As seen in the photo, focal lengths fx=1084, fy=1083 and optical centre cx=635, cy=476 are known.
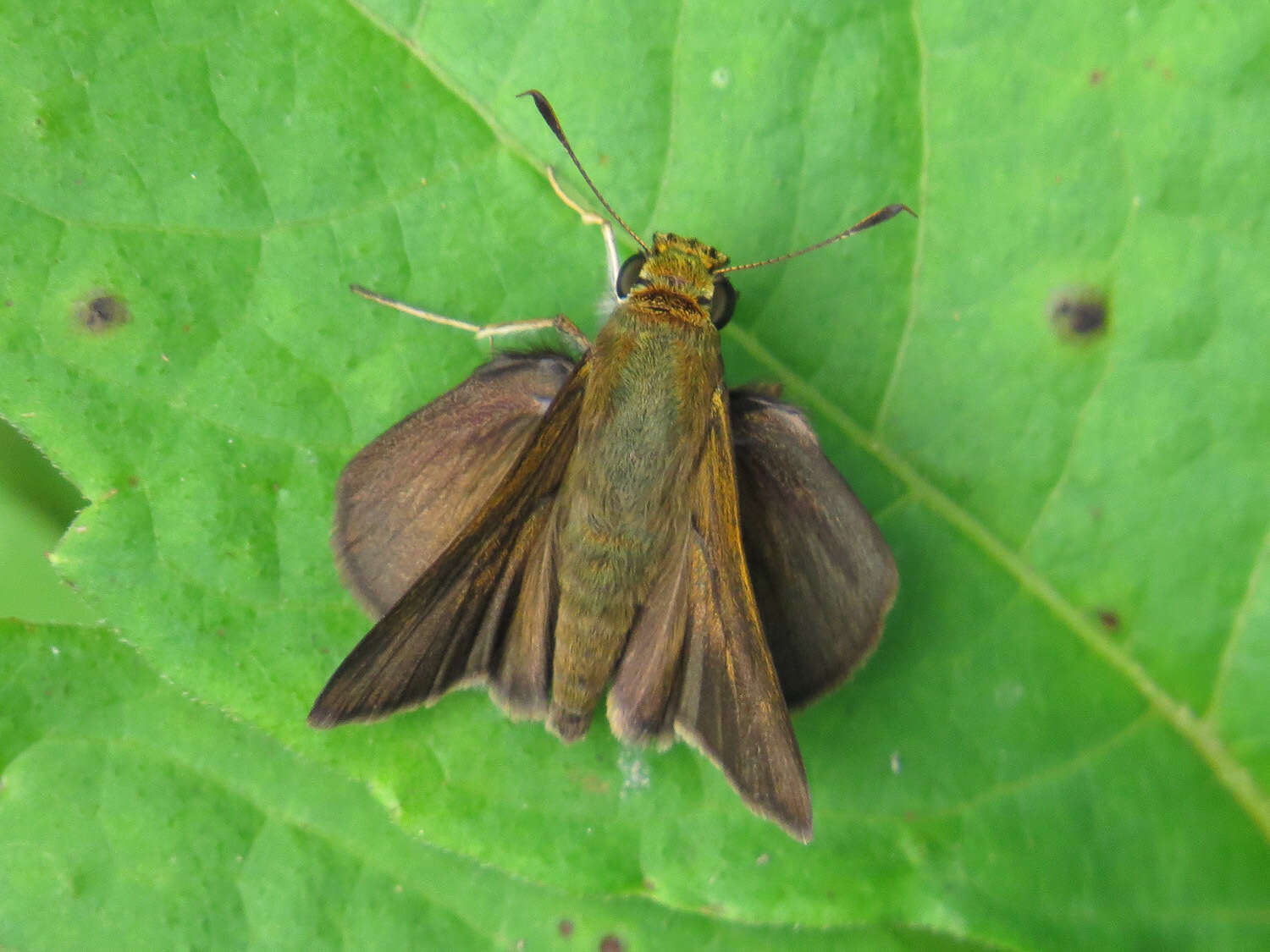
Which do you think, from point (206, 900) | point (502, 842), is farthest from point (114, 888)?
point (502, 842)

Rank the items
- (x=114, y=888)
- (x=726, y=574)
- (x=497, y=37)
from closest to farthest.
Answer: (x=726, y=574)
(x=497, y=37)
(x=114, y=888)

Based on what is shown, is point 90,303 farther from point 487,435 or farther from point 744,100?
point 744,100

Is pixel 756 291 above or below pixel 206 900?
above

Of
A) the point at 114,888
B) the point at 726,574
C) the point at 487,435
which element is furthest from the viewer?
the point at 114,888

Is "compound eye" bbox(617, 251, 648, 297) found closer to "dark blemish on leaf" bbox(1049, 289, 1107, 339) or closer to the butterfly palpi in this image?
the butterfly palpi

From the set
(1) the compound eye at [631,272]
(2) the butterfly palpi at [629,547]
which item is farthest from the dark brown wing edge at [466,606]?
(1) the compound eye at [631,272]

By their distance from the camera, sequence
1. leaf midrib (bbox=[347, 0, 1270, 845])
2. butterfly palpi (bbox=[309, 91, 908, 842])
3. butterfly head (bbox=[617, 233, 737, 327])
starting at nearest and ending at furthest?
butterfly palpi (bbox=[309, 91, 908, 842]) < butterfly head (bbox=[617, 233, 737, 327]) < leaf midrib (bbox=[347, 0, 1270, 845])

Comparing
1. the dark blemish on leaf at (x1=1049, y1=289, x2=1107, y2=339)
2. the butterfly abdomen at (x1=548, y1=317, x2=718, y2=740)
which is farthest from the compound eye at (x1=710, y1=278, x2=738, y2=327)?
the dark blemish on leaf at (x1=1049, y1=289, x2=1107, y2=339)
